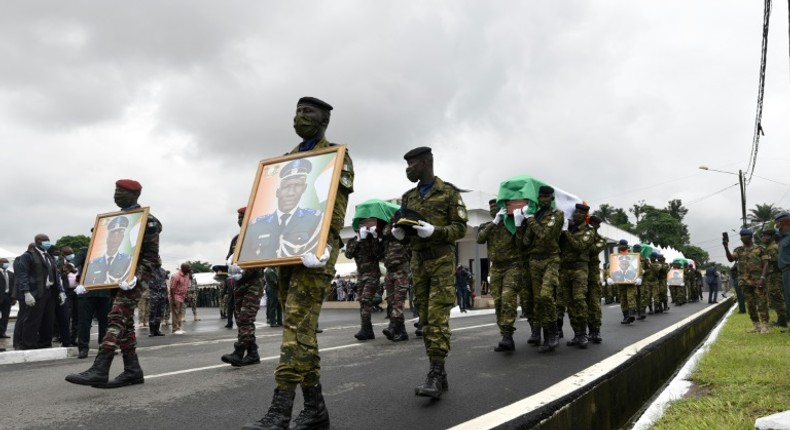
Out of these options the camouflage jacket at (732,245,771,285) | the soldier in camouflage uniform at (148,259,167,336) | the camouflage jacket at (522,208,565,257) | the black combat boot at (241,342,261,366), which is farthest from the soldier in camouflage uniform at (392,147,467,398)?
the soldier in camouflage uniform at (148,259,167,336)

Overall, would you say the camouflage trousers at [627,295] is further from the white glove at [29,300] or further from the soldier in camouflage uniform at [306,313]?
the white glove at [29,300]

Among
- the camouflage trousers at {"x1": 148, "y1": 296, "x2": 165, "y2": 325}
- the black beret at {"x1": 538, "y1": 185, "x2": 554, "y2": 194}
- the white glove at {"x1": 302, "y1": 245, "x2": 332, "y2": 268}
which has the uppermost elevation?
the black beret at {"x1": 538, "y1": 185, "x2": 554, "y2": 194}

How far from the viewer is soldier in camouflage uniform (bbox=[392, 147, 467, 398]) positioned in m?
4.59

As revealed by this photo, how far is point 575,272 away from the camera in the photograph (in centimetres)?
845

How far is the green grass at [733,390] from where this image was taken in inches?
153

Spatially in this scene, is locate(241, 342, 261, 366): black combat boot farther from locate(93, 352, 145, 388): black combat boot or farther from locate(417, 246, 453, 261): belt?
locate(417, 246, 453, 261): belt

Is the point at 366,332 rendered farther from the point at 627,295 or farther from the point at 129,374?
the point at 627,295

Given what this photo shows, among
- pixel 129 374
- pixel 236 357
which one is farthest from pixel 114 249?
pixel 236 357

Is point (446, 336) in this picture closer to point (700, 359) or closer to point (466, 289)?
point (700, 359)

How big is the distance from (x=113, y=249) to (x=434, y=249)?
339 cm

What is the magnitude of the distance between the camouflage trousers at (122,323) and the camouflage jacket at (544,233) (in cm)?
462

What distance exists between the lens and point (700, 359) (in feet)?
21.2

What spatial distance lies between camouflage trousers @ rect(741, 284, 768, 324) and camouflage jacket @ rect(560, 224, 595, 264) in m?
4.09

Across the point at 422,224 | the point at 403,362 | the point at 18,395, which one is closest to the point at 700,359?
the point at 403,362
